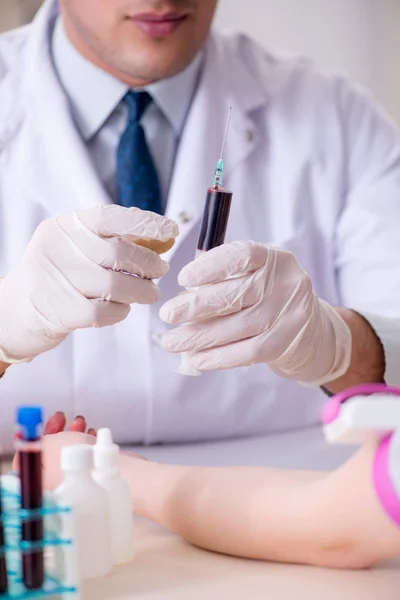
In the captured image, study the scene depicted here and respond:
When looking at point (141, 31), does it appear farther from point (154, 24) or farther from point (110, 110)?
point (110, 110)

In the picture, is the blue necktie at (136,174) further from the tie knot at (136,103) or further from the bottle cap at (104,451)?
the bottle cap at (104,451)

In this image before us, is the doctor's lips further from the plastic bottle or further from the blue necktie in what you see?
the plastic bottle

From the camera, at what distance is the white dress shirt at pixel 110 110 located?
1.57 m

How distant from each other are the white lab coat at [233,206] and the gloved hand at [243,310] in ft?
1.24

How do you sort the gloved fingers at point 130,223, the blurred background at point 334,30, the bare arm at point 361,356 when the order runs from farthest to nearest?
the blurred background at point 334,30
the bare arm at point 361,356
the gloved fingers at point 130,223

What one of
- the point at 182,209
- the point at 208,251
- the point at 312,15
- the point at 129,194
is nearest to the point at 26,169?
the point at 129,194

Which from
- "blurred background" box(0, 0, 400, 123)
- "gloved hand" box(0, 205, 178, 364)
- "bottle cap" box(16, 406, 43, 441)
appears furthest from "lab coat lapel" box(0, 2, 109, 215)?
"bottle cap" box(16, 406, 43, 441)

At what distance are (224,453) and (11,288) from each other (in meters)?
0.51

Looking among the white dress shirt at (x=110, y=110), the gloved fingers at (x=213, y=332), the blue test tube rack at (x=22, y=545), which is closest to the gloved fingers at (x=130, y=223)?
the gloved fingers at (x=213, y=332)

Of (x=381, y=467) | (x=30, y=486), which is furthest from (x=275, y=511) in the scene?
(x=30, y=486)

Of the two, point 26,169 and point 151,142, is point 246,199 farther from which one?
point 26,169

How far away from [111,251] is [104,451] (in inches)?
12.4

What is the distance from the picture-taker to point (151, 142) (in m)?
1.61

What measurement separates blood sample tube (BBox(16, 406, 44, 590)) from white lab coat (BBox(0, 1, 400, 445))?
0.80 m
